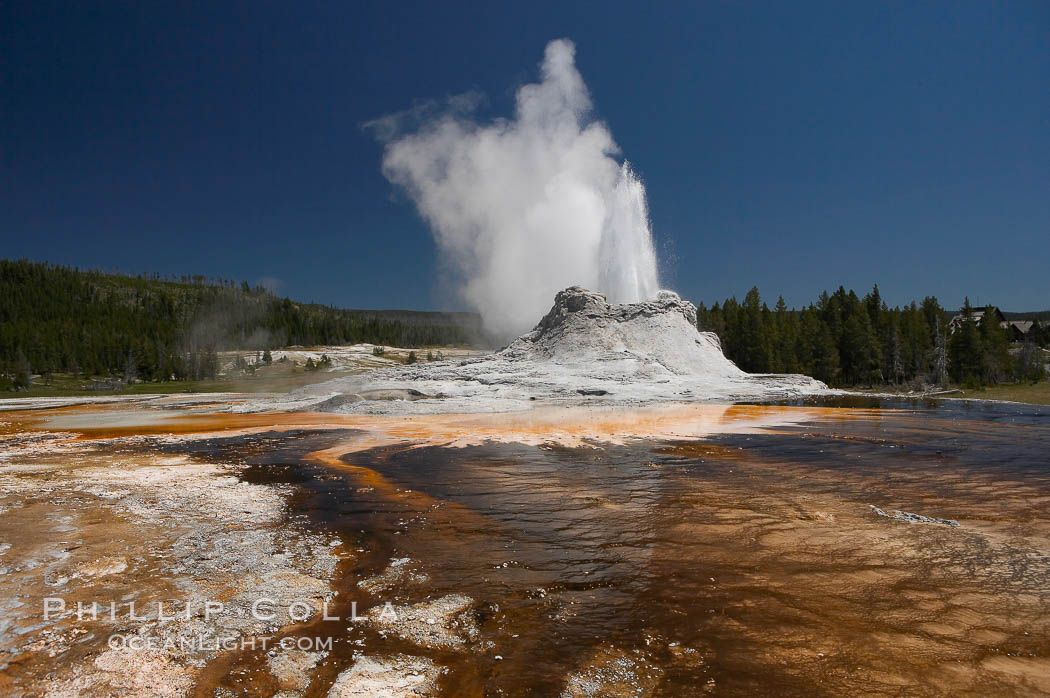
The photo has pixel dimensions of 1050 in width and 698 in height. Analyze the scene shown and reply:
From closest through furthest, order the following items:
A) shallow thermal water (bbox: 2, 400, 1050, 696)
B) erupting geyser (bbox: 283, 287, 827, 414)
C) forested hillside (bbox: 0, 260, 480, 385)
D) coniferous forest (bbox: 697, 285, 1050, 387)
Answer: shallow thermal water (bbox: 2, 400, 1050, 696) < erupting geyser (bbox: 283, 287, 827, 414) < coniferous forest (bbox: 697, 285, 1050, 387) < forested hillside (bbox: 0, 260, 480, 385)

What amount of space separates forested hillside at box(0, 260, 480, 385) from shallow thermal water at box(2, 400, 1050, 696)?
271 feet

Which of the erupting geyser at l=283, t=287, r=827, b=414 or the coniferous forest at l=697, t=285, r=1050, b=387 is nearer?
the erupting geyser at l=283, t=287, r=827, b=414

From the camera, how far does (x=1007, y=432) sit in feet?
58.1

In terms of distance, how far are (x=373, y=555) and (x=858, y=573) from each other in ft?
18.0

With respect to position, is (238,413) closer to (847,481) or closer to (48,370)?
(847,481)

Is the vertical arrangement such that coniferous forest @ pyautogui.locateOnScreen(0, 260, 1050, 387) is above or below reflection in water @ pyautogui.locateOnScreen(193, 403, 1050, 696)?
above

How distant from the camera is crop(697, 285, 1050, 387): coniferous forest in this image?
49906 mm

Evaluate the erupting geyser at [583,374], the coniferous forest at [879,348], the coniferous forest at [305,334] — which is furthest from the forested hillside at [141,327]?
the coniferous forest at [879,348]

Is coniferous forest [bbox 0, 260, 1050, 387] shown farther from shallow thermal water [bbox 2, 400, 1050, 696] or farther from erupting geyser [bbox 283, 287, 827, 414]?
shallow thermal water [bbox 2, 400, 1050, 696]

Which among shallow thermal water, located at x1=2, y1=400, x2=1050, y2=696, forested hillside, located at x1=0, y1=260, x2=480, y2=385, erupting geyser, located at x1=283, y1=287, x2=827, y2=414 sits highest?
forested hillside, located at x1=0, y1=260, x2=480, y2=385

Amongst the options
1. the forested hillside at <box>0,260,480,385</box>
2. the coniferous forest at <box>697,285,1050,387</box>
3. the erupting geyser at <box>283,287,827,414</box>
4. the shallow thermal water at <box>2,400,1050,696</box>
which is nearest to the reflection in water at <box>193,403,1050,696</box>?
the shallow thermal water at <box>2,400,1050,696</box>

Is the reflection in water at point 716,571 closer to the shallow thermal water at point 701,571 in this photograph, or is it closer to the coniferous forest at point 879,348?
the shallow thermal water at point 701,571

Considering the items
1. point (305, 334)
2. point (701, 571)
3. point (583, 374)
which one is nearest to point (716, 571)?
point (701, 571)

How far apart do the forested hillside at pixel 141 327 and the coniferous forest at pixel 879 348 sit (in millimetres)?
74685
